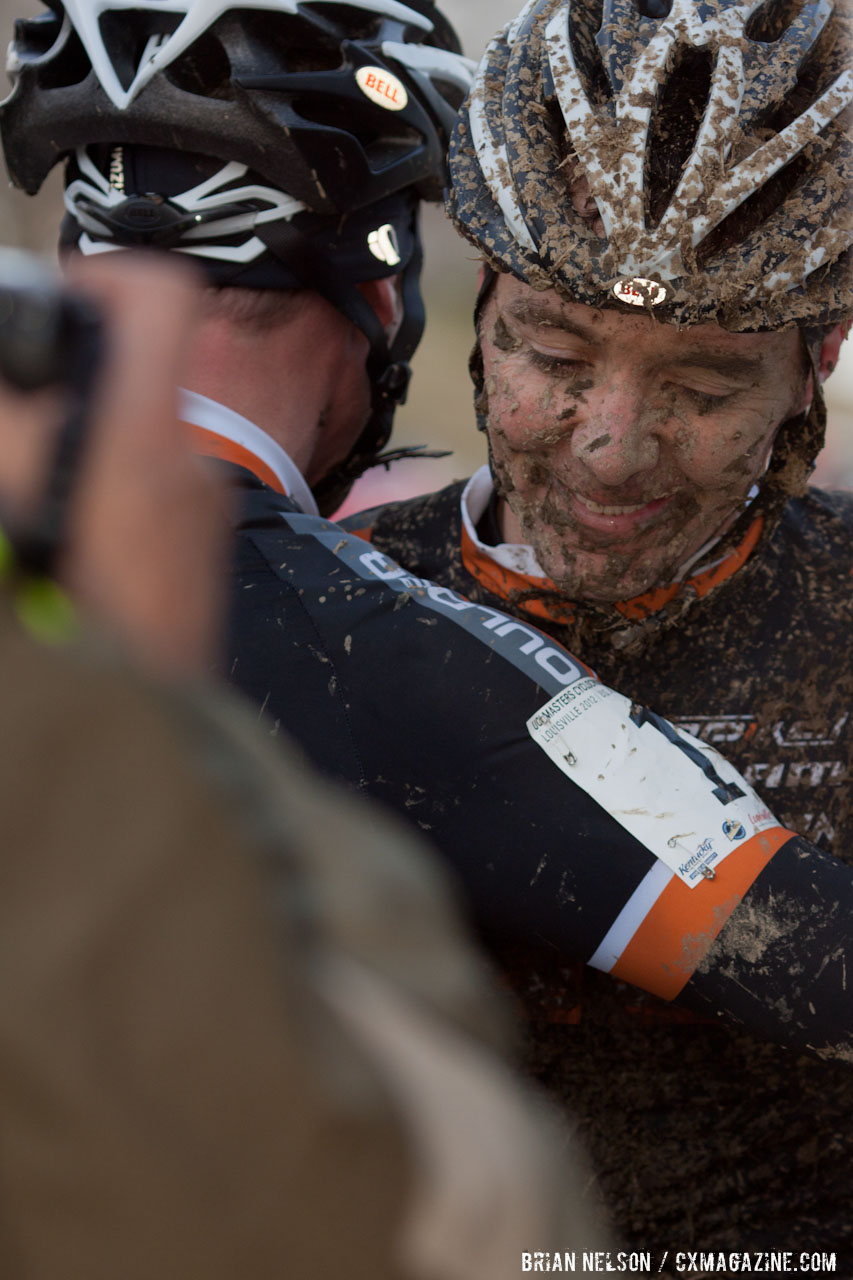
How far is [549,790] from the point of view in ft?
5.97

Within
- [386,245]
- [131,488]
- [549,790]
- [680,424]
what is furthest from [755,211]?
[131,488]

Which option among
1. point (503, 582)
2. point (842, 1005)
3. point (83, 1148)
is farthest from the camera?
point (503, 582)

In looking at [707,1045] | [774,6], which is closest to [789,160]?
[774,6]

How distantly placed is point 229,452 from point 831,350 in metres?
1.25

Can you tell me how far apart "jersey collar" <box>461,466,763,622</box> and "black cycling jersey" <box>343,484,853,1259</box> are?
0.15 feet

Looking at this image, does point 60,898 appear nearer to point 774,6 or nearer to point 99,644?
point 99,644

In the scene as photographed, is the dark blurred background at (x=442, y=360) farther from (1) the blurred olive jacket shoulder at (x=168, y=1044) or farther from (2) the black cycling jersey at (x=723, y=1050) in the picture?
(1) the blurred olive jacket shoulder at (x=168, y=1044)

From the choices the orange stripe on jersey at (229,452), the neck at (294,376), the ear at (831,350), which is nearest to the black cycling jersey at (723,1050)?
the ear at (831,350)

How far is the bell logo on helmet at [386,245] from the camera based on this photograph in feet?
9.87

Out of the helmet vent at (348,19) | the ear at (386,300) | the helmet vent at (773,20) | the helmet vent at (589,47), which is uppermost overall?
the helmet vent at (773,20)

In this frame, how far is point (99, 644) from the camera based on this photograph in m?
0.75

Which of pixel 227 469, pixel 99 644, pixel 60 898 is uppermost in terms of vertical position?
pixel 99 644

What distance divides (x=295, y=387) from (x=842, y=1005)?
1800 millimetres

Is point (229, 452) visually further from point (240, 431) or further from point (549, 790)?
point (549, 790)
